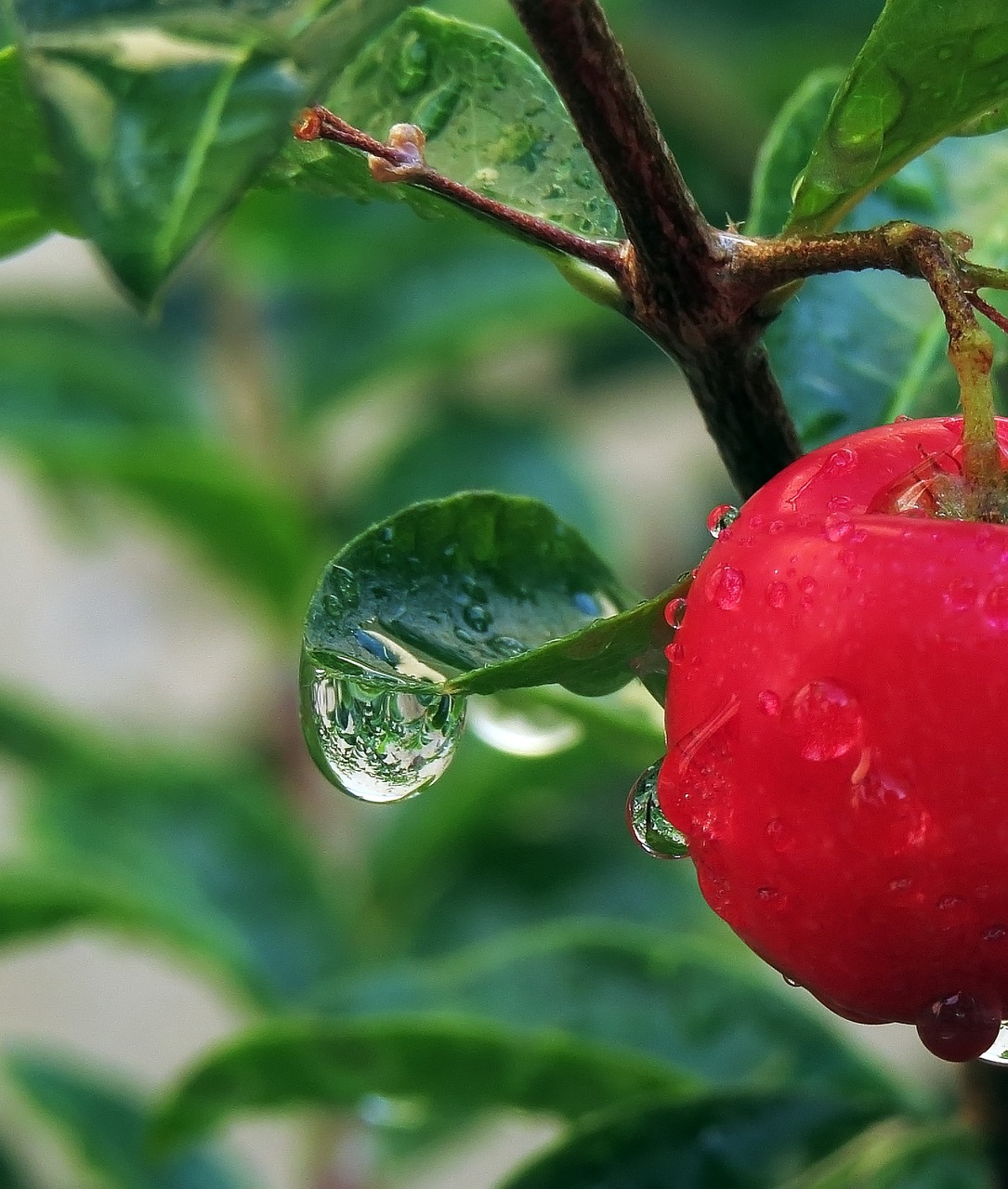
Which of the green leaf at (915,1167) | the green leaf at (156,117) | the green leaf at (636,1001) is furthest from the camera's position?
the green leaf at (636,1001)

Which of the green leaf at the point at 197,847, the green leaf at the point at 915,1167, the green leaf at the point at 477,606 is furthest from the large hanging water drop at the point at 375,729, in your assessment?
the green leaf at the point at 197,847

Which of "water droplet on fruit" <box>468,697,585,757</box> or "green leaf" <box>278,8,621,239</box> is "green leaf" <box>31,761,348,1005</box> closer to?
"water droplet on fruit" <box>468,697,585,757</box>

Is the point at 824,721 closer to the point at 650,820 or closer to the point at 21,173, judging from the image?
the point at 650,820

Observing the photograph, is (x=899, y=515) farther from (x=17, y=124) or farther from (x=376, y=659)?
(x=17, y=124)

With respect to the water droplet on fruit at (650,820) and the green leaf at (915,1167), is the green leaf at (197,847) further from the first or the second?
the water droplet on fruit at (650,820)

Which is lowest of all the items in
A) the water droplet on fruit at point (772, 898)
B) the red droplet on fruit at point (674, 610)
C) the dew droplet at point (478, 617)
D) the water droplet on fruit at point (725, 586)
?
the water droplet on fruit at point (772, 898)

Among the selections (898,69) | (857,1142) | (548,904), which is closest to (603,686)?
(898,69)

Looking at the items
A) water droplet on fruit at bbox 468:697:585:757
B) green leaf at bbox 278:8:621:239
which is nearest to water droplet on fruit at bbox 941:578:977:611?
green leaf at bbox 278:8:621:239

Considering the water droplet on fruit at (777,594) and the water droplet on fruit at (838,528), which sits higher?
the water droplet on fruit at (838,528)
